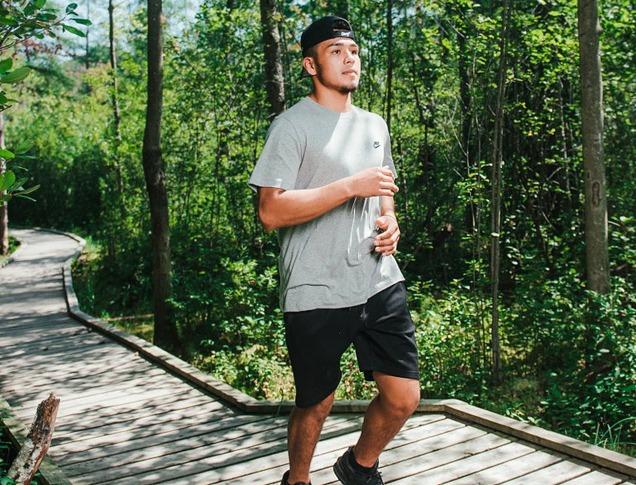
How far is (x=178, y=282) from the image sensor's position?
9.70m

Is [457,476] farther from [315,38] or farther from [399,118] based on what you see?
[399,118]

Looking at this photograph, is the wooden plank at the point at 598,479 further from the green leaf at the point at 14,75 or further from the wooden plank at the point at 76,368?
the wooden plank at the point at 76,368

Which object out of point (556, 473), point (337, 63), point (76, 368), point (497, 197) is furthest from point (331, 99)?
point (76, 368)

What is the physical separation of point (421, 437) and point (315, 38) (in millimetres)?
2370

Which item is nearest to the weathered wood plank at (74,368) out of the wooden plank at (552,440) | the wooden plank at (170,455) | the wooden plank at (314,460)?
the wooden plank at (170,455)

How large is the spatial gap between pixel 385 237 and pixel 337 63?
71cm

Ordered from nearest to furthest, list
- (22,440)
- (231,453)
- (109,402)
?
(231,453) → (22,440) → (109,402)

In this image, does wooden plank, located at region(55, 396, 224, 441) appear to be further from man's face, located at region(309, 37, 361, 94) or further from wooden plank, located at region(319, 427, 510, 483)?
man's face, located at region(309, 37, 361, 94)

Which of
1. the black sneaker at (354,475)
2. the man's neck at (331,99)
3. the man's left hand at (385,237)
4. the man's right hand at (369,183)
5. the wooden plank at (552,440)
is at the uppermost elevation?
the man's neck at (331,99)

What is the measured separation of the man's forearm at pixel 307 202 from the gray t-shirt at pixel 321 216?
0.20 feet

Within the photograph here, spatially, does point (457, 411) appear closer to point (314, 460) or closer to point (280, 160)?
point (314, 460)

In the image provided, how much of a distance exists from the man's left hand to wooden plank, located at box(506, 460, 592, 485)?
1.37 meters

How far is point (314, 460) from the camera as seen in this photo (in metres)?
3.79

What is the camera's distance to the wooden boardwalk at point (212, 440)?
3551 mm
